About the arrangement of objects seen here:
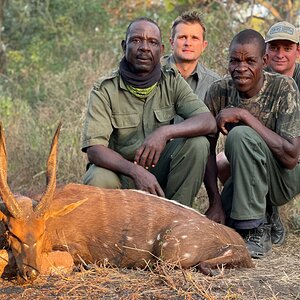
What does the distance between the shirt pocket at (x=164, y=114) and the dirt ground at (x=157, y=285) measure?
5.55 ft

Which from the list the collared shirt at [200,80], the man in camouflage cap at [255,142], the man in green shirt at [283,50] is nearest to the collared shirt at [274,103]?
the man in camouflage cap at [255,142]

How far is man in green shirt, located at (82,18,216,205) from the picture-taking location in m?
5.78

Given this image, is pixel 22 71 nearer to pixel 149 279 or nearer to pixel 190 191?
pixel 190 191

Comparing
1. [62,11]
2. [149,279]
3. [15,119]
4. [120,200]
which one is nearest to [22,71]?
[62,11]

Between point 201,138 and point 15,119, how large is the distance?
468 cm

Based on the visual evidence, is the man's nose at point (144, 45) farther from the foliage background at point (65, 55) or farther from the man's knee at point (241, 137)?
the foliage background at point (65, 55)

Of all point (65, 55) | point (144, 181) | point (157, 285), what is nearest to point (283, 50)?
point (144, 181)

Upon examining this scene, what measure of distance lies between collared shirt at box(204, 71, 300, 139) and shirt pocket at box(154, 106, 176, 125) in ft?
1.56

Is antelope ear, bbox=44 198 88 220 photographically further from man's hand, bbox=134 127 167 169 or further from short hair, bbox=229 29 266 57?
short hair, bbox=229 29 266 57

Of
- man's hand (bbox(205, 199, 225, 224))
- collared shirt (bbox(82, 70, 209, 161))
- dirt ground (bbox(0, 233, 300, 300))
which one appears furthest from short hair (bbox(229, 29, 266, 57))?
dirt ground (bbox(0, 233, 300, 300))

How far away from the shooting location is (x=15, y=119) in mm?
9953

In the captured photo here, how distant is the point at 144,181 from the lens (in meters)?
5.62

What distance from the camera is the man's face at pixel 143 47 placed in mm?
5980

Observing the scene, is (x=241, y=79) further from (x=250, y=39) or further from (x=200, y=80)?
(x=200, y=80)
